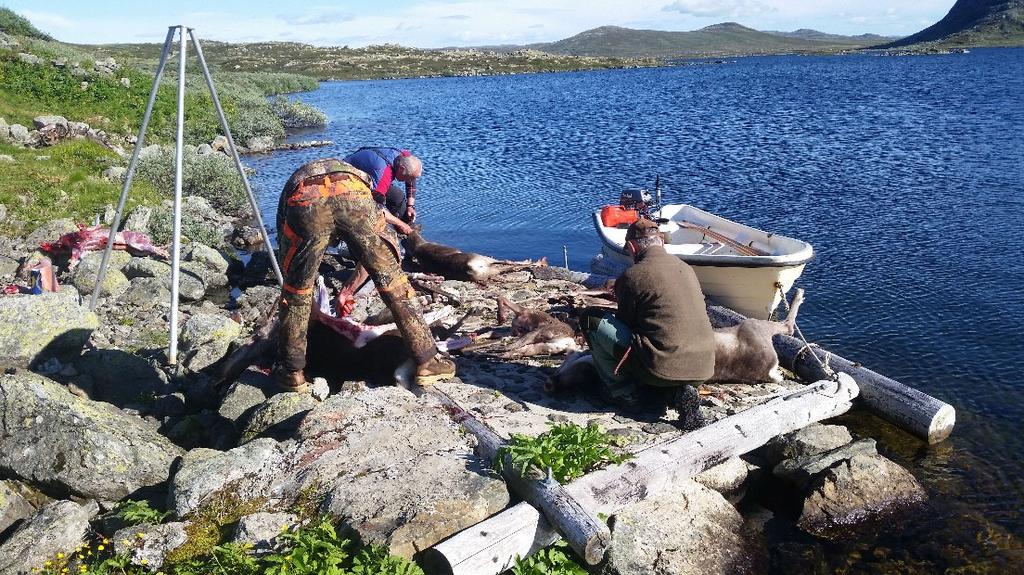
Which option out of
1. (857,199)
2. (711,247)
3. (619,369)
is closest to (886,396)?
(619,369)

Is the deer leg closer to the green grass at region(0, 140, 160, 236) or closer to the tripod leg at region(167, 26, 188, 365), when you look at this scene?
the tripod leg at region(167, 26, 188, 365)

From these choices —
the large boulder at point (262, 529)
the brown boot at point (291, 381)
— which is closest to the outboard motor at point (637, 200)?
the brown boot at point (291, 381)

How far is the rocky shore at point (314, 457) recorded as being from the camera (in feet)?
17.2

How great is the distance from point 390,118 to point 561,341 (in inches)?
1583

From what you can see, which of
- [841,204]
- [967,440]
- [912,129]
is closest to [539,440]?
[967,440]

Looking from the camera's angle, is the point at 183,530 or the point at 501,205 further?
the point at 501,205

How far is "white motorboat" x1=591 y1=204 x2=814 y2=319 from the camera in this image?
1123 cm

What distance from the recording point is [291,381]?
7129mm

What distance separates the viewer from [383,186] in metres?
10.7

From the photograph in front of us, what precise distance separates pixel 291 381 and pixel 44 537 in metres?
2.41

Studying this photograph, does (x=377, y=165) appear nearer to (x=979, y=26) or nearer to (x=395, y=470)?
(x=395, y=470)

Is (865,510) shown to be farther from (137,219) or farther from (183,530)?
(137,219)

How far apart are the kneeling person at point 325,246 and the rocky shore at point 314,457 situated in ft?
1.62

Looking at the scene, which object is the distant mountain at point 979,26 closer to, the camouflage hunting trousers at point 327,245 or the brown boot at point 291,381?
the camouflage hunting trousers at point 327,245
